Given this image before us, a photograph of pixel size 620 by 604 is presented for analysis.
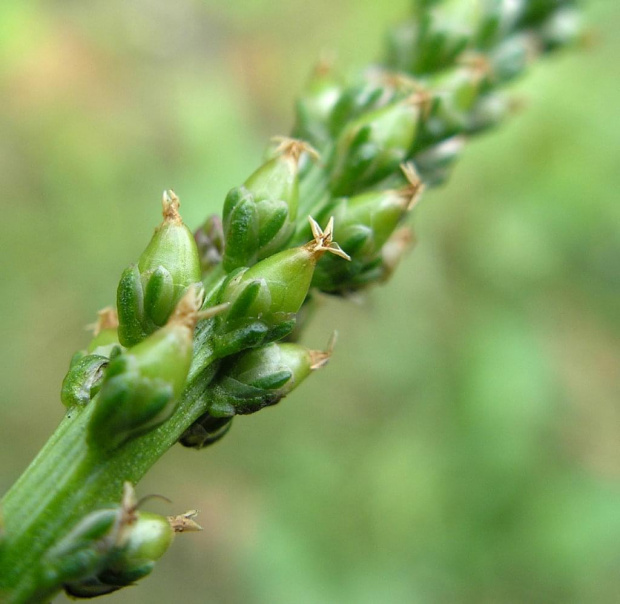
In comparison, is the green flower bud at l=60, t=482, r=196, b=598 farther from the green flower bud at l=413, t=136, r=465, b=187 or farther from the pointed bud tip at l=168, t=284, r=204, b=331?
the green flower bud at l=413, t=136, r=465, b=187

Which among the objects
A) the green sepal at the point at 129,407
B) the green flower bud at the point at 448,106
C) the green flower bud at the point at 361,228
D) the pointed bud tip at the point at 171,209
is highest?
the green flower bud at the point at 448,106

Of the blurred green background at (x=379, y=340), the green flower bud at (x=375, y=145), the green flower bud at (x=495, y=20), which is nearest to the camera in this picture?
the green flower bud at (x=375, y=145)

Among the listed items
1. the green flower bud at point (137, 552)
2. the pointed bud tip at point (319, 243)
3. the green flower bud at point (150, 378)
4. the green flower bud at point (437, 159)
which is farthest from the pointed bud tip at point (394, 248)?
the green flower bud at point (137, 552)

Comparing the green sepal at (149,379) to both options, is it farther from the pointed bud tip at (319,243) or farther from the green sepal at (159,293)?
the pointed bud tip at (319,243)

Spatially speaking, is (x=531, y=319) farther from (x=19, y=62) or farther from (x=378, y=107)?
(x=19, y=62)

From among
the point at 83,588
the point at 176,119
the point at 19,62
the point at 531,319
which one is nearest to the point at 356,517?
the point at 531,319

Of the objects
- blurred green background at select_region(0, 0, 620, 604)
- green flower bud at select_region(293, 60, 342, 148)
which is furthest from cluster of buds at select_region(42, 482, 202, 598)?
blurred green background at select_region(0, 0, 620, 604)

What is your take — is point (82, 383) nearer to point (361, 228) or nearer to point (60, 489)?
point (60, 489)
